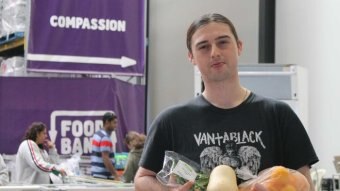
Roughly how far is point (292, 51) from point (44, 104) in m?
3.29

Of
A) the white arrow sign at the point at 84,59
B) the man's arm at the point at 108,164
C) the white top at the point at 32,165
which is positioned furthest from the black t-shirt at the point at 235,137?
the white arrow sign at the point at 84,59

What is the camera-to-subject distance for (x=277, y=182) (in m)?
1.37

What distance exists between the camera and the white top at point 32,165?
18.2 ft

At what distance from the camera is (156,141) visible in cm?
167

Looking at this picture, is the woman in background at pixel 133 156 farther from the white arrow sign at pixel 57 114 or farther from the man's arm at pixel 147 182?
the man's arm at pixel 147 182

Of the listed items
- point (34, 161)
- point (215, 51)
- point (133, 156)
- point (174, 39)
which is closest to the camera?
point (215, 51)

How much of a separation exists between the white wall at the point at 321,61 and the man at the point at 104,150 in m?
2.40

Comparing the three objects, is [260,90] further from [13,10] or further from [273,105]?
[13,10]

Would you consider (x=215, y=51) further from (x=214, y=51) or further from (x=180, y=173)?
(x=180, y=173)

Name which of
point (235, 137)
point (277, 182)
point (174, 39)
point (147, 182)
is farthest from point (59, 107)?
point (277, 182)

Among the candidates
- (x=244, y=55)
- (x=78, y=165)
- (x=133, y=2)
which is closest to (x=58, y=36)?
(x=133, y=2)

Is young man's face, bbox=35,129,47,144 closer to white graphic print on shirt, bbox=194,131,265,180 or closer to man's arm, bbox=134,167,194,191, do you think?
man's arm, bbox=134,167,194,191

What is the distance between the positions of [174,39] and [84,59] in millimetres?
2286

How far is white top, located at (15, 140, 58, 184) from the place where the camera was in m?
5.54
